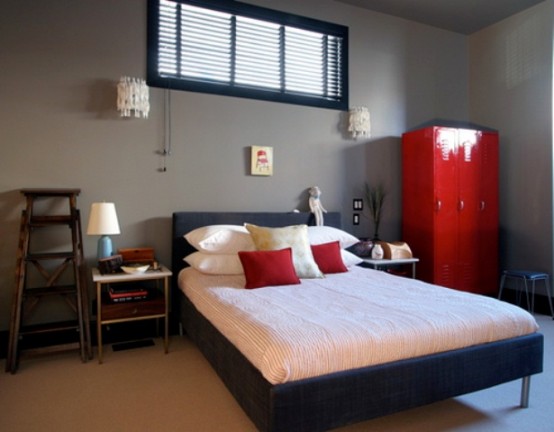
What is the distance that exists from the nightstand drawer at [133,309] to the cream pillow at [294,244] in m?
0.86

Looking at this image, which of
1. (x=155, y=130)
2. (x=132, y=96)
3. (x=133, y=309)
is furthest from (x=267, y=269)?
(x=132, y=96)

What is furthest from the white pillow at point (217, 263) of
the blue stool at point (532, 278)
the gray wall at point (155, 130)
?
the blue stool at point (532, 278)

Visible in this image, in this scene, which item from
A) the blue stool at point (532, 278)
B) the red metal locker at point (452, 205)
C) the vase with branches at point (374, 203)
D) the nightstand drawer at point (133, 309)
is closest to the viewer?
the nightstand drawer at point (133, 309)

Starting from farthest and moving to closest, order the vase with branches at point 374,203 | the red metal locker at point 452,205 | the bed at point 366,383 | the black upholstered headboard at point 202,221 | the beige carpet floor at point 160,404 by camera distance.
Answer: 1. the vase with branches at point 374,203
2. the red metal locker at point 452,205
3. the black upholstered headboard at point 202,221
4. the beige carpet floor at point 160,404
5. the bed at point 366,383

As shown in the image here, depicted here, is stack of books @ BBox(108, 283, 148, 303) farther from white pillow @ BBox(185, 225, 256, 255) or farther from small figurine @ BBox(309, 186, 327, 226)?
small figurine @ BBox(309, 186, 327, 226)

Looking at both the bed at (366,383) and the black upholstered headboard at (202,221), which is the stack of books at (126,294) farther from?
the bed at (366,383)

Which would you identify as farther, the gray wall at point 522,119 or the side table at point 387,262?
the gray wall at point 522,119

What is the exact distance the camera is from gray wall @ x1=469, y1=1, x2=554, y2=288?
398 cm

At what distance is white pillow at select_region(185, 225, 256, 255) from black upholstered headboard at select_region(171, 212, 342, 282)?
16cm

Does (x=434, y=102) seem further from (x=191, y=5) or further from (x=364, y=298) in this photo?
(x=364, y=298)

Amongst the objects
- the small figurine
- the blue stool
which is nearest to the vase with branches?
the small figurine

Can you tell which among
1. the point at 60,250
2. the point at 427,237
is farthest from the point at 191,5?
the point at 427,237

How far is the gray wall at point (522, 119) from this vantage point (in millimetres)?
3984

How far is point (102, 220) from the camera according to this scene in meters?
2.81
